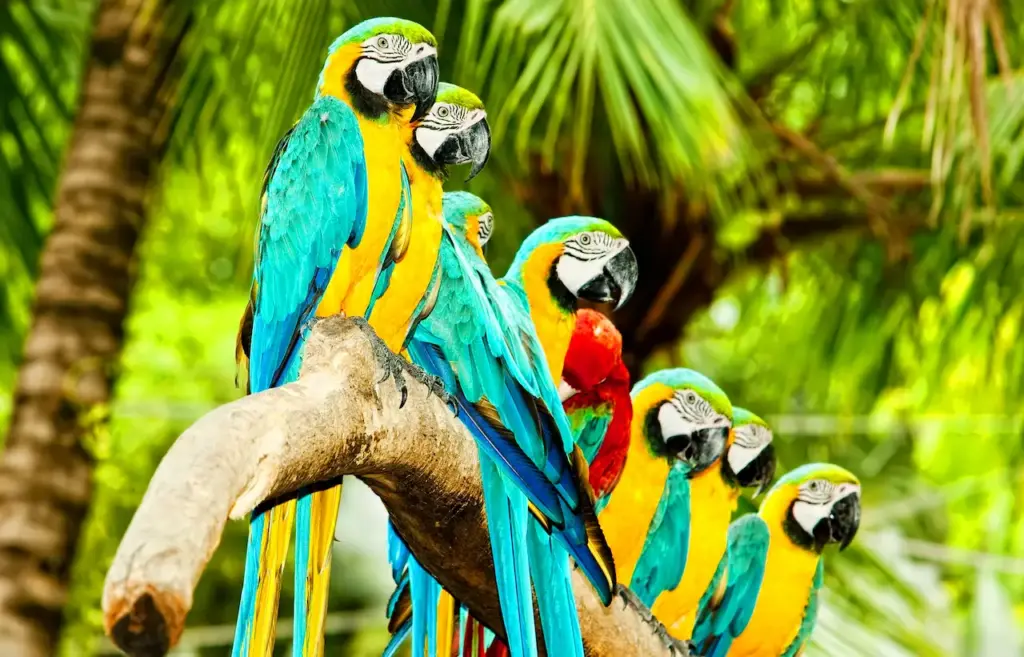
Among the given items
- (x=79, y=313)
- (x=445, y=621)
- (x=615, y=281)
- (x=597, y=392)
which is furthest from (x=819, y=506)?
(x=79, y=313)

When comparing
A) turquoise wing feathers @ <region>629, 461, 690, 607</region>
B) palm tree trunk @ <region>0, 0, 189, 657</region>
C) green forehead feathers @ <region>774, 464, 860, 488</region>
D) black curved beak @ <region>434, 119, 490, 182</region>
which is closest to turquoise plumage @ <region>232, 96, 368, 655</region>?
black curved beak @ <region>434, 119, 490, 182</region>

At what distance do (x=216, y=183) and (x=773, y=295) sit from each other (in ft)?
6.91

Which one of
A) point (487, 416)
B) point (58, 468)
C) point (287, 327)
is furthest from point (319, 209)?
point (58, 468)

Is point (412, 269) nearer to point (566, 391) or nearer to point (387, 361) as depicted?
point (387, 361)

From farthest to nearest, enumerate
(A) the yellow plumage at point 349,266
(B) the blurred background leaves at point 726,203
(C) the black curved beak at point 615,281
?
1. (B) the blurred background leaves at point 726,203
2. (C) the black curved beak at point 615,281
3. (A) the yellow plumage at point 349,266

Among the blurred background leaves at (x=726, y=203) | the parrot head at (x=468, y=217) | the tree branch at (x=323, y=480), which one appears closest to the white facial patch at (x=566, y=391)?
the parrot head at (x=468, y=217)

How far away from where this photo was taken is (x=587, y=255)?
1.65 metres

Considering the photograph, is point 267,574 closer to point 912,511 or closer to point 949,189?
point 949,189

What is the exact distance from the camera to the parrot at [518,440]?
54.8 inches

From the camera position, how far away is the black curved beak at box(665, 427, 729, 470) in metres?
1.85

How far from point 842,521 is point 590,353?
539 mm

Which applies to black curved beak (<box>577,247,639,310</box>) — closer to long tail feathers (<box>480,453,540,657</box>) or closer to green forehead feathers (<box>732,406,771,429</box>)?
long tail feathers (<box>480,453,540,657</box>)

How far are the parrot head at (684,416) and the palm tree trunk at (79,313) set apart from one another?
1335mm

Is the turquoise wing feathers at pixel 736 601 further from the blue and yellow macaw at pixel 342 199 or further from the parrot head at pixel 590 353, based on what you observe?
the blue and yellow macaw at pixel 342 199
